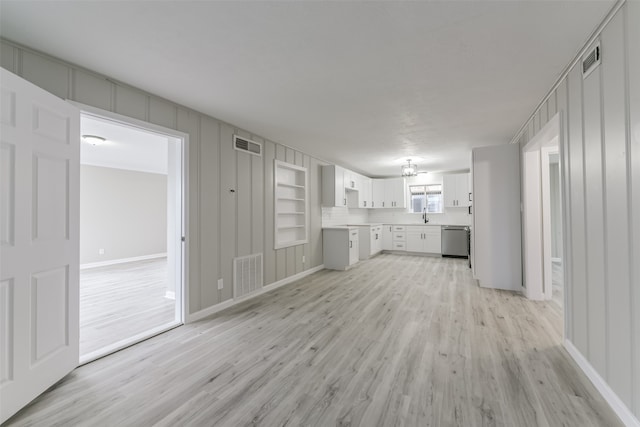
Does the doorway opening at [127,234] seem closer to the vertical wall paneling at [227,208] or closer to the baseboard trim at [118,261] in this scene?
the baseboard trim at [118,261]

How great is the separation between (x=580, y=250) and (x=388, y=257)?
5458 mm

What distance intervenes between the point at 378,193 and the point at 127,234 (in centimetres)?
720

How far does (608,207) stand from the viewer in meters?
1.68

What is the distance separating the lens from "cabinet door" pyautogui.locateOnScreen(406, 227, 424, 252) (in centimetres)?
764

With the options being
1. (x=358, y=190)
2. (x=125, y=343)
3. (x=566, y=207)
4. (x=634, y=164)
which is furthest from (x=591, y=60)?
(x=358, y=190)

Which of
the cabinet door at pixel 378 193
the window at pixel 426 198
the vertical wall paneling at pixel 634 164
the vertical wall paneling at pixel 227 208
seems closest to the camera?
the vertical wall paneling at pixel 634 164

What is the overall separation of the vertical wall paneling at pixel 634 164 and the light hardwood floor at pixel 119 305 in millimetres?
3879

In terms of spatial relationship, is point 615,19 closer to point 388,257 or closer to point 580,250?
point 580,250

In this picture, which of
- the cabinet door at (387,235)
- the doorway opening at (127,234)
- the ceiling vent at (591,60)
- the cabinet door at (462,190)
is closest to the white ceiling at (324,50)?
the ceiling vent at (591,60)

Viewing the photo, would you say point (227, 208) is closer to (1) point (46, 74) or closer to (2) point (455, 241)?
(1) point (46, 74)

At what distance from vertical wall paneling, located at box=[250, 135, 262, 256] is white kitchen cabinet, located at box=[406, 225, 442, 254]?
496 cm

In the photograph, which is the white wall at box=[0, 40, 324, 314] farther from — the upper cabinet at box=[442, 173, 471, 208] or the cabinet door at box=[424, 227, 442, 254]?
the upper cabinet at box=[442, 173, 471, 208]

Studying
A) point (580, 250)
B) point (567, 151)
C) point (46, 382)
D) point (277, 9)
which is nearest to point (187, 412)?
point (46, 382)

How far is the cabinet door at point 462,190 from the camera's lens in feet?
24.2
